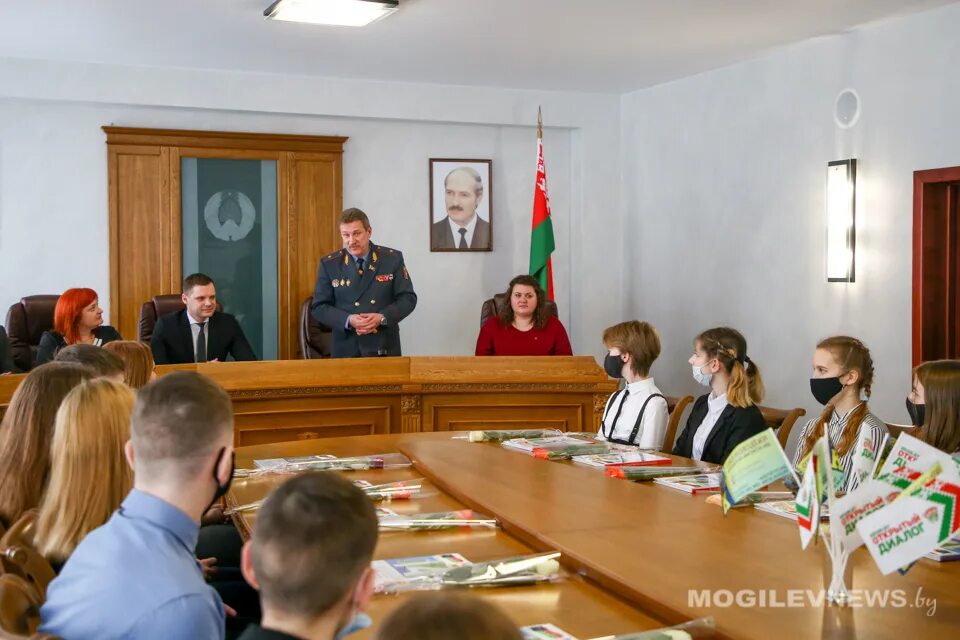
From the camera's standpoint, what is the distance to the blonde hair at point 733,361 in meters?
3.94

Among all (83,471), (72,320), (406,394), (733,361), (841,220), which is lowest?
(406,394)

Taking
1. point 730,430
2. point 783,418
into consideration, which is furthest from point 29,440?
point 783,418

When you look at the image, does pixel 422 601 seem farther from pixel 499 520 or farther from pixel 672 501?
pixel 672 501

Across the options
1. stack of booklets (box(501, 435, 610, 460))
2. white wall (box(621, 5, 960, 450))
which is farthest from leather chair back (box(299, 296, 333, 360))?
stack of booklets (box(501, 435, 610, 460))

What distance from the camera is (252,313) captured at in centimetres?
796

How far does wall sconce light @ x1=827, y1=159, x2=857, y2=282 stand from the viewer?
642 cm

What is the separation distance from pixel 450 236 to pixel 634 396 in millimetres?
4364

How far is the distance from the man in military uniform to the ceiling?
1.39 metres

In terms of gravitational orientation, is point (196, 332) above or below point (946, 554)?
above

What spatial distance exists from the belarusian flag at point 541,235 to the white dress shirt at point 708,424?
4214mm

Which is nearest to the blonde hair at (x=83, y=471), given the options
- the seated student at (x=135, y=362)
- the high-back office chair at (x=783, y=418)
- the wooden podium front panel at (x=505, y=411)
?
the seated student at (x=135, y=362)

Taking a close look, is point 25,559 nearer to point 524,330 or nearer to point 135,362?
point 135,362

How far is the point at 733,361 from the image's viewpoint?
156 inches

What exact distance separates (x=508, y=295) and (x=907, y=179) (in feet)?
8.02
